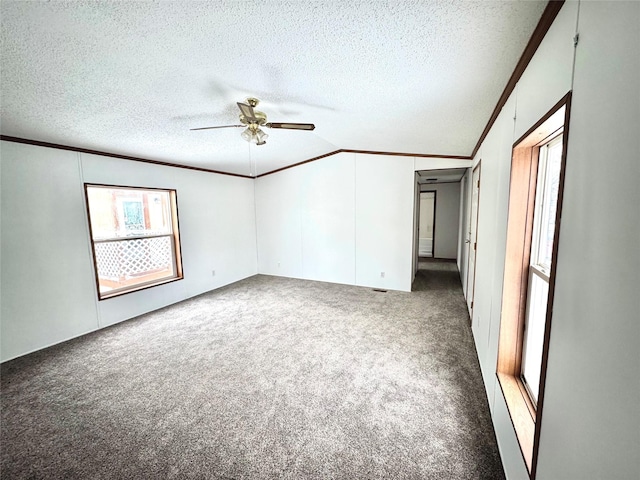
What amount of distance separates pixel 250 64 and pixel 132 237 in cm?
330

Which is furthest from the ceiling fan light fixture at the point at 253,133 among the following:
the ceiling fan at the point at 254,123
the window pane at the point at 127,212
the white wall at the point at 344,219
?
the white wall at the point at 344,219

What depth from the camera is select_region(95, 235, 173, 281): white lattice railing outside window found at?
144 inches

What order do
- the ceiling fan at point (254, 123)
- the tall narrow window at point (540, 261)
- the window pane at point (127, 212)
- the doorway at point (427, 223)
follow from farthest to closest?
the doorway at point (427, 223)
the window pane at point (127, 212)
the ceiling fan at point (254, 123)
the tall narrow window at point (540, 261)

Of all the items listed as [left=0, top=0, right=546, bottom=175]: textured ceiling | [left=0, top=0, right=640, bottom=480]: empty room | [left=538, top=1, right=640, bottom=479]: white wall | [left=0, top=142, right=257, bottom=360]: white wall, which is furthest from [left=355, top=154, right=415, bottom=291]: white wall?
[left=538, top=1, right=640, bottom=479]: white wall

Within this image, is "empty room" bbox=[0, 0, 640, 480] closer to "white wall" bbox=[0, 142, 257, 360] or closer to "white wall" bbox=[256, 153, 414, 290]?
"white wall" bbox=[0, 142, 257, 360]

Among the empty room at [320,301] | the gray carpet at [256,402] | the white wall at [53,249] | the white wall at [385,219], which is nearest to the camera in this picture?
the empty room at [320,301]

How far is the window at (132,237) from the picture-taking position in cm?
359

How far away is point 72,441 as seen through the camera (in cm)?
175

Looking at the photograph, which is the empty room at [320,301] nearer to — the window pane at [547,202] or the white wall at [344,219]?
the window pane at [547,202]

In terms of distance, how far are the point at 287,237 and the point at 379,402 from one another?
13.7 feet

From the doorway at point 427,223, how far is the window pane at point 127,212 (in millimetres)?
6273

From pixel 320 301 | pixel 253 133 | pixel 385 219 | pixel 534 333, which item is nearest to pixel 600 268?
pixel 534 333

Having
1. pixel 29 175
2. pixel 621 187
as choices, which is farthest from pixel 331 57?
pixel 29 175

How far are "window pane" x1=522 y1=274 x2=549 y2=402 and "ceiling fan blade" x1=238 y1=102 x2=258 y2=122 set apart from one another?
7.76ft
